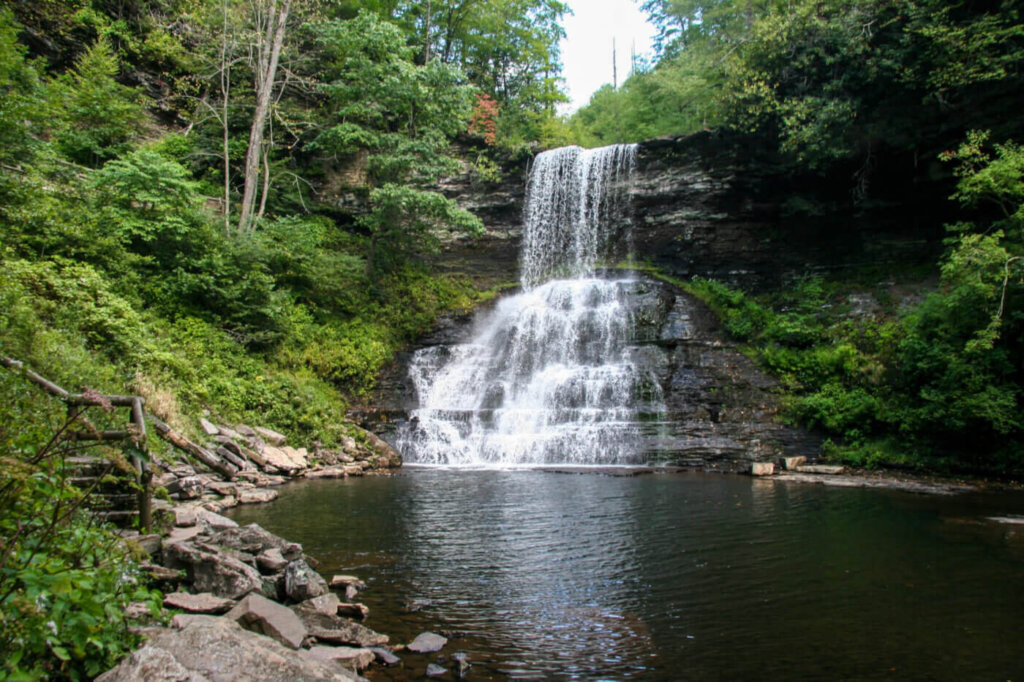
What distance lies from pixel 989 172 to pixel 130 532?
56.9ft

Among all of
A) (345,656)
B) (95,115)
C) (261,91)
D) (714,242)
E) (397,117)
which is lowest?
(345,656)

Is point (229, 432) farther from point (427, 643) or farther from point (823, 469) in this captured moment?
point (823, 469)

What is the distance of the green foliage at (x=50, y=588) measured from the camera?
2406 mm

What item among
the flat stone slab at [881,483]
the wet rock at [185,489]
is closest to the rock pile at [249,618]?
the wet rock at [185,489]

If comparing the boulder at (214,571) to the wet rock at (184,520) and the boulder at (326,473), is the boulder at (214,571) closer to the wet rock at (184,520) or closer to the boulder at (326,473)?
the wet rock at (184,520)

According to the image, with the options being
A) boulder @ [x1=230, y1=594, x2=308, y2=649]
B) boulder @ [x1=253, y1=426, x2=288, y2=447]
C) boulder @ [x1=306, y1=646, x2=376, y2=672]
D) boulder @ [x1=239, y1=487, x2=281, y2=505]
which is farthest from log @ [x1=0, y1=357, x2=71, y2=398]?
boulder @ [x1=253, y1=426, x2=288, y2=447]

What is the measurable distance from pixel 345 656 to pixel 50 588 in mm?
1911

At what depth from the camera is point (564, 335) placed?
763 inches

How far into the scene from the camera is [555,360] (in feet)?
61.5

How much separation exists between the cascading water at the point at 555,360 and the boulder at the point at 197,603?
36.3 feet

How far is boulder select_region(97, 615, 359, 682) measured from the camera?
2555 mm

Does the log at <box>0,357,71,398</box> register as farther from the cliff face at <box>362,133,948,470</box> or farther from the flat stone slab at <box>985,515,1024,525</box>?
the cliff face at <box>362,133,948,470</box>

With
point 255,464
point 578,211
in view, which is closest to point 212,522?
point 255,464

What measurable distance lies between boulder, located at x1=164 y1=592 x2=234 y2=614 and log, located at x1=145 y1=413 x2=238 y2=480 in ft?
22.2
